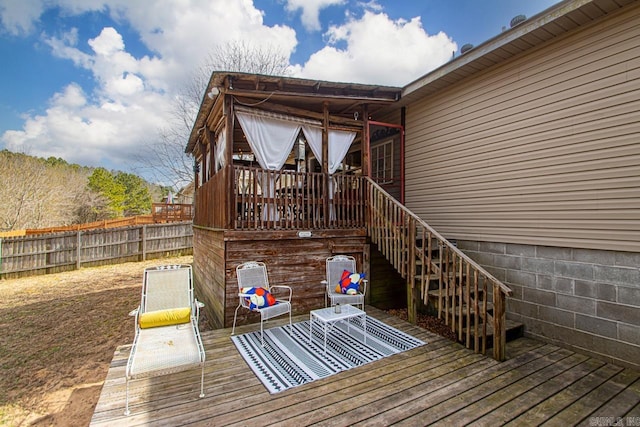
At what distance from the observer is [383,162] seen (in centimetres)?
733

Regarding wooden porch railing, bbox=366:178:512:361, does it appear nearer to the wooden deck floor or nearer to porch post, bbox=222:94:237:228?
the wooden deck floor

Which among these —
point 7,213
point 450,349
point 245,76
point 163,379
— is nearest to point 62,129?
point 7,213

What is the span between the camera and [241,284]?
4.56 metres

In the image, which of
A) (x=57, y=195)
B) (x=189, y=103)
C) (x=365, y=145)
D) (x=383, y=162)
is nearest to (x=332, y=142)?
(x=365, y=145)

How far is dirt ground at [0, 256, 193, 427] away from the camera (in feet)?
11.5

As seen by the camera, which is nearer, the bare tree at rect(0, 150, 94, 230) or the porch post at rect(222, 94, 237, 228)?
the porch post at rect(222, 94, 237, 228)

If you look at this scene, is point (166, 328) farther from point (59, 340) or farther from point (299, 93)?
point (299, 93)

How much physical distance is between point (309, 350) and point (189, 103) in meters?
15.4

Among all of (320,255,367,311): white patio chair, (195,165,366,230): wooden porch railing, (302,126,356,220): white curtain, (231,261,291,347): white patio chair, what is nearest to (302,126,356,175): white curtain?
(302,126,356,220): white curtain

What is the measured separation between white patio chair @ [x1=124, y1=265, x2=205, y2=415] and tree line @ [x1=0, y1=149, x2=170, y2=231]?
699 inches

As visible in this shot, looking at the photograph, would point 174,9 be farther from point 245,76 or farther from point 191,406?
point 191,406

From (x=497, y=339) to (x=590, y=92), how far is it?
3369 mm

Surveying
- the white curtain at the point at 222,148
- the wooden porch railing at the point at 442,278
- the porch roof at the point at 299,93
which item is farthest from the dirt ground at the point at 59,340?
the porch roof at the point at 299,93

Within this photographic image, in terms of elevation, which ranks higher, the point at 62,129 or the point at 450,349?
the point at 62,129
